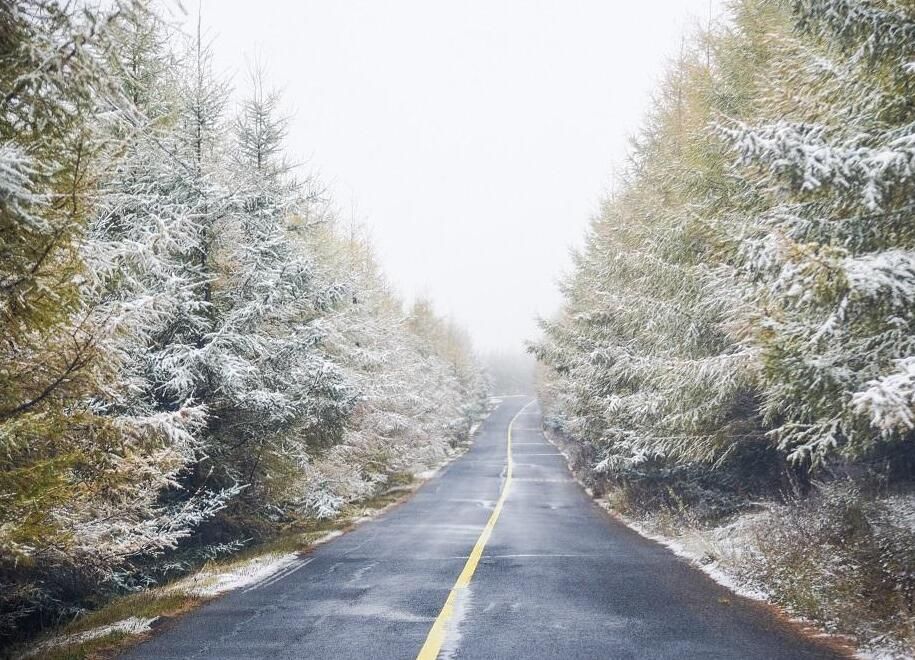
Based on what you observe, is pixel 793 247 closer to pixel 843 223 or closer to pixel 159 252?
pixel 843 223

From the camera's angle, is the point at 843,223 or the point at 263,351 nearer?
the point at 843,223

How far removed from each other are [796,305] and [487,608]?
14.3 feet

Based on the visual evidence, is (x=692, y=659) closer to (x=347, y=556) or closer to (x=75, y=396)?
(x=75, y=396)

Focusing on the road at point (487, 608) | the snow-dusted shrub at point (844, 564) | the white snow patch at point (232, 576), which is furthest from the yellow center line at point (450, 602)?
the snow-dusted shrub at point (844, 564)

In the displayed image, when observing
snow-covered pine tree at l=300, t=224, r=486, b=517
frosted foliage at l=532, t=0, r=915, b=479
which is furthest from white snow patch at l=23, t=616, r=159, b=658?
snow-covered pine tree at l=300, t=224, r=486, b=517

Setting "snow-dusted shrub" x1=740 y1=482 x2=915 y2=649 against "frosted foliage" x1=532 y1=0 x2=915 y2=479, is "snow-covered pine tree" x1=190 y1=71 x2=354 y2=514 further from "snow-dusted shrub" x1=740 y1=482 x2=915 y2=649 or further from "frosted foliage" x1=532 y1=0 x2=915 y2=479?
"snow-dusted shrub" x1=740 y1=482 x2=915 y2=649

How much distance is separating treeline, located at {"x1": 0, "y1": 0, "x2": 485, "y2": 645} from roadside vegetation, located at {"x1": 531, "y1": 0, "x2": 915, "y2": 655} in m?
5.45

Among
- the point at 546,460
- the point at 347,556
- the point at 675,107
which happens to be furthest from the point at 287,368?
the point at 546,460

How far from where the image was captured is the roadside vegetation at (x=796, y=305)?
19.0 feet

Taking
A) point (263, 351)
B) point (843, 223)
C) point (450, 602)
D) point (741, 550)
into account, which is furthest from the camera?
point (263, 351)

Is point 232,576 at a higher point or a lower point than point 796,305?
lower

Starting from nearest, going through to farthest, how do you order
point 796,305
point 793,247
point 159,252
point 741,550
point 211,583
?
point 793,247, point 796,305, point 211,583, point 741,550, point 159,252

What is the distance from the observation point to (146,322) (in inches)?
305

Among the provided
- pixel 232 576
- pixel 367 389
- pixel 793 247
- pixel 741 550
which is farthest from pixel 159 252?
pixel 741 550
